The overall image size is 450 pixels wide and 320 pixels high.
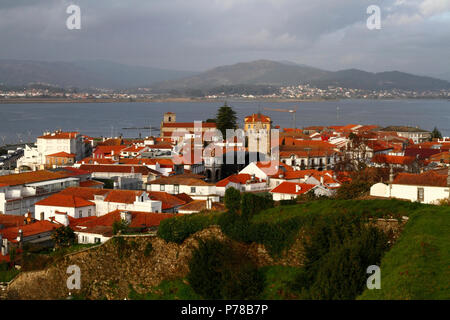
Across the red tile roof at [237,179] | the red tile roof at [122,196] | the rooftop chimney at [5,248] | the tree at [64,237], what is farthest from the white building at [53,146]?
the rooftop chimney at [5,248]

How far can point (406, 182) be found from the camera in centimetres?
1683

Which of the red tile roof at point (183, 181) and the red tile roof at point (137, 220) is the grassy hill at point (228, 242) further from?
the red tile roof at point (183, 181)

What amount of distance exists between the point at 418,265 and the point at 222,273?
3137 mm

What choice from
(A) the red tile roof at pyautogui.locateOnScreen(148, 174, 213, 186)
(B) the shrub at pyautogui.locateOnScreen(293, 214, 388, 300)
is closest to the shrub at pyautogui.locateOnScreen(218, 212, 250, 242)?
(B) the shrub at pyautogui.locateOnScreen(293, 214, 388, 300)

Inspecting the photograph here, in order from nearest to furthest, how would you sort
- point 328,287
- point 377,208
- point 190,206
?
point 328,287, point 377,208, point 190,206

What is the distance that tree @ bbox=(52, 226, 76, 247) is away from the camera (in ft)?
53.3

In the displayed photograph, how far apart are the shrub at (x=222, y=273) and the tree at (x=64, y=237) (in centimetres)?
718

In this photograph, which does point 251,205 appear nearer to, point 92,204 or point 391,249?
point 391,249

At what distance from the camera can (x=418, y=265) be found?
7383 mm

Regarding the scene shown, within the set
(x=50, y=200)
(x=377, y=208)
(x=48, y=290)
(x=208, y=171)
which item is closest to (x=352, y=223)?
(x=377, y=208)

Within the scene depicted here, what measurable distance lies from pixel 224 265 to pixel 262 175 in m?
21.0

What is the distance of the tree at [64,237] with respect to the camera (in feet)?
53.3

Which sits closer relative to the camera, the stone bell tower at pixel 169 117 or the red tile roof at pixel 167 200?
the red tile roof at pixel 167 200
